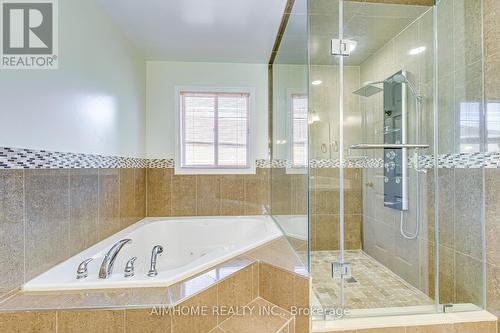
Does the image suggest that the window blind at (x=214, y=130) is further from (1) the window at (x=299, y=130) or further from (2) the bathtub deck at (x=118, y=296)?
(2) the bathtub deck at (x=118, y=296)

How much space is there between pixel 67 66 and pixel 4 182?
0.84 metres

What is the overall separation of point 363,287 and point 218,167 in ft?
6.24

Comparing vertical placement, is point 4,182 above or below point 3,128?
below

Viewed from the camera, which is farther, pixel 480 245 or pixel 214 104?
pixel 214 104

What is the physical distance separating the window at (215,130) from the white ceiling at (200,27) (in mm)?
458

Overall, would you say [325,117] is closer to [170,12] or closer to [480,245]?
[480,245]

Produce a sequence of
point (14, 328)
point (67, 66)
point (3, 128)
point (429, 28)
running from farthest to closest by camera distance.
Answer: point (429, 28), point (67, 66), point (3, 128), point (14, 328)

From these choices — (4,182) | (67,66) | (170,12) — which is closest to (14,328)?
(4,182)

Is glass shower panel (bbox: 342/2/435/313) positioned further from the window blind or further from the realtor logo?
the realtor logo

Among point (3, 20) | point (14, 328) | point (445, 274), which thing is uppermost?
point (3, 20)

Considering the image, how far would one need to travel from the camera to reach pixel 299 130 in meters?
2.03

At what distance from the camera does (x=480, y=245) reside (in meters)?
1.57

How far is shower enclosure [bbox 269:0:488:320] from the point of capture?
162 centimetres

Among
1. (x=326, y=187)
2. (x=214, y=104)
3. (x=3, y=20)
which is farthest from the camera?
(x=214, y=104)
